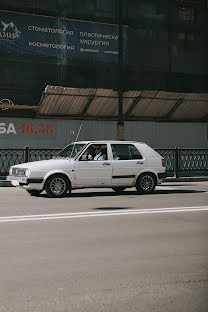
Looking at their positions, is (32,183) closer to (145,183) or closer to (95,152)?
(95,152)

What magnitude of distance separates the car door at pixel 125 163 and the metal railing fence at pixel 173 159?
7.52m

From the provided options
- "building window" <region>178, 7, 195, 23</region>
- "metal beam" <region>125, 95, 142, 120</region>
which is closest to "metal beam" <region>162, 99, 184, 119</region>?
"metal beam" <region>125, 95, 142, 120</region>

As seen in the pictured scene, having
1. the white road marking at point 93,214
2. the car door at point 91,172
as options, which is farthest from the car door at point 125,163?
the white road marking at point 93,214

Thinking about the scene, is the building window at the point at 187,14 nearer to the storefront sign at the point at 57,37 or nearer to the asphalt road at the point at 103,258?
the storefront sign at the point at 57,37

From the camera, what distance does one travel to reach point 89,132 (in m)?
27.8

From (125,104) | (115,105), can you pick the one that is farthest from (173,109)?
(115,105)

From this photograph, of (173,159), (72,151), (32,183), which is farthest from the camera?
(173,159)

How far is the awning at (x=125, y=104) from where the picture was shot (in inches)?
1025

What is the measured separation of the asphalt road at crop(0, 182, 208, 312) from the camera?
4.73 meters

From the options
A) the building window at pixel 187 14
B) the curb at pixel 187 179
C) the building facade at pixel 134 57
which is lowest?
the curb at pixel 187 179

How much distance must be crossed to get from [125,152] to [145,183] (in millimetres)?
1092

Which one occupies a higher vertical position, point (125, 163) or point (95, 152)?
point (95, 152)

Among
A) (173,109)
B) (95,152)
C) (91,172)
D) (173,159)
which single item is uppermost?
(173,109)

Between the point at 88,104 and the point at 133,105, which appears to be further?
the point at 133,105
